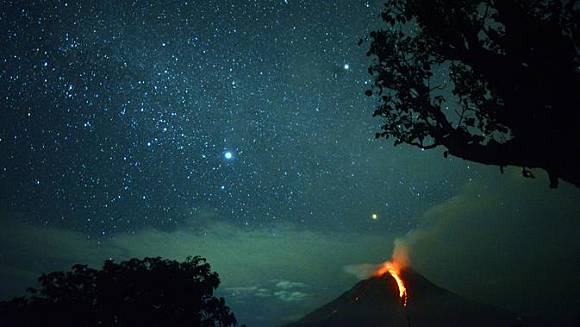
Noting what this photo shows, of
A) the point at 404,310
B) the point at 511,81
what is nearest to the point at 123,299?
the point at 511,81

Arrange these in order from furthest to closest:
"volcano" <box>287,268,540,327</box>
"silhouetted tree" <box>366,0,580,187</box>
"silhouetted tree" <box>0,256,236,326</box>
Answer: "volcano" <box>287,268,540,327</box> → "silhouetted tree" <box>0,256,236,326</box> → "silhouetted tree" <box>366,0,580,187</box>

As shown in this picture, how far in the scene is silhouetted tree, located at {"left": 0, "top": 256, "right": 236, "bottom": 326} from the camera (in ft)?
69.6

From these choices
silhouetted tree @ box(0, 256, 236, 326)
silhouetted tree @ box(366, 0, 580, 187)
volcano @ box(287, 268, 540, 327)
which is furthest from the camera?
volcano @ box(287, 268, 540, 327)

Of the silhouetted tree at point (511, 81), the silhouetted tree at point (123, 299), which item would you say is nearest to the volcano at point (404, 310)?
the silhouetted tree at point (123, 299)

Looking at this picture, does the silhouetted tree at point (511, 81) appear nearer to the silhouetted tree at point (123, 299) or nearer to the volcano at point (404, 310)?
the silhouetted tree at point (123, 299)

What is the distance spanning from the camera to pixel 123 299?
2250cm

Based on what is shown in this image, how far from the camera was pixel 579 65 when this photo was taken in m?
8.23

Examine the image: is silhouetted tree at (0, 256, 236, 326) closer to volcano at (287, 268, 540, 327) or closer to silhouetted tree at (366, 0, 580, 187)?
silhouetted tree at (366, 0, 580, 187)

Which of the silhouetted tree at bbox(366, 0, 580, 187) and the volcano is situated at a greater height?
the silhouetted tree at bbox(366, 0, 580, 187)

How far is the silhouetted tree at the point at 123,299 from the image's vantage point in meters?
21.2

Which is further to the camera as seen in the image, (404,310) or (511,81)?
(404,310)

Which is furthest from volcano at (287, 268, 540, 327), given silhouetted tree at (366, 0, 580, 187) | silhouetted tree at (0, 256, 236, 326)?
silhouetted tree at (366, 0, 580, 187)

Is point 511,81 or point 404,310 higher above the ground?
point 511,81

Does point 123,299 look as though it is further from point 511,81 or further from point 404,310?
point 404,310
